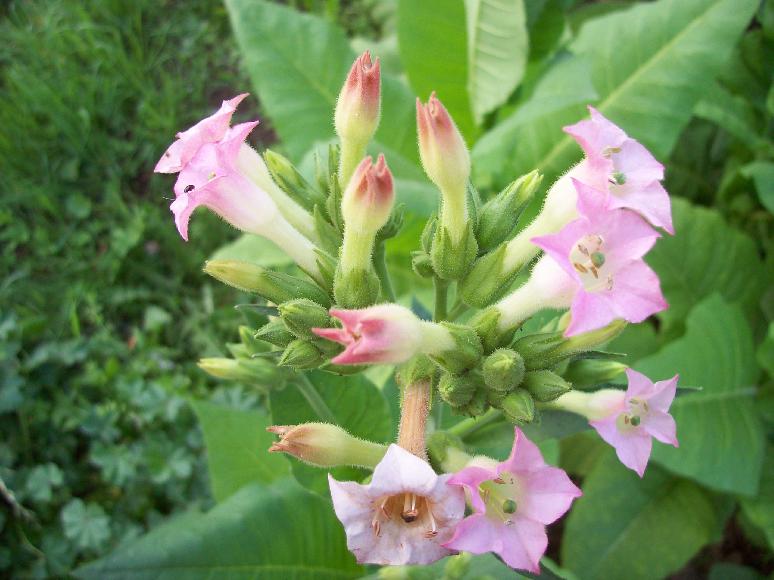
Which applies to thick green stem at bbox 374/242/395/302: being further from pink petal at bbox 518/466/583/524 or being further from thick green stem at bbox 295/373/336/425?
pink petal at bbox 518/466/583/524

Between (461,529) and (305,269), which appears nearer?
(461,529)

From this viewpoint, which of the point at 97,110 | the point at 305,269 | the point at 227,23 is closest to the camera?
the point at 305,269

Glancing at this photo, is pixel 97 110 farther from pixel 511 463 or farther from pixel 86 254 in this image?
pixel 511 463

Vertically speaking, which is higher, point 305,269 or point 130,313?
point 305,269

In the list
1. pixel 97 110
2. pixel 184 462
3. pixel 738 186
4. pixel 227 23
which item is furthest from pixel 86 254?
pixel 738 186

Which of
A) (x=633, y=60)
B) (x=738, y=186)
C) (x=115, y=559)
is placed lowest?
(x=738, y=186)

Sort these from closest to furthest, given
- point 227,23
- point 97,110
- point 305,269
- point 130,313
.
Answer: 1. point 305,269
2. point 130,313
3. point 97,110
4. point 227,23
